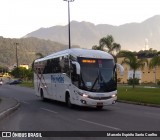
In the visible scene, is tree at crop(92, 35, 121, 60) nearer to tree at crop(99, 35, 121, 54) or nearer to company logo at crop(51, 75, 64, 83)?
tree at crop(99, 35, 121, 54)

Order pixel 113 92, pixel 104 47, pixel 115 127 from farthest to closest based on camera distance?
pixel 104 47 → pixel 113 92 → pixel 115 127

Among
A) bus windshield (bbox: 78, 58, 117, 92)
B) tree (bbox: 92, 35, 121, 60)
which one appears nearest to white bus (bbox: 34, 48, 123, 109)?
bus windshield (bbox: 78, 58, 117, 92)

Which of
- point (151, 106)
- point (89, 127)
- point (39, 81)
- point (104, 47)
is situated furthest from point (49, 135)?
point (104, 47)

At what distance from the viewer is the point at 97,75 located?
2133 cm

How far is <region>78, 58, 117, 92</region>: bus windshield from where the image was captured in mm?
21062

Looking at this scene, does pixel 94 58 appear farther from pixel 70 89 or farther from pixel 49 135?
pixel 49 135

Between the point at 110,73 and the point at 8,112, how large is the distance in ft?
19.9

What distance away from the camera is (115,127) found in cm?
1364

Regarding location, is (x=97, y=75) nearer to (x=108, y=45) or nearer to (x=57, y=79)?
(x=57, y=79)

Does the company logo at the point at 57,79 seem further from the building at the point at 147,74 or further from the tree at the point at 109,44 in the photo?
the building at the point at 147,74

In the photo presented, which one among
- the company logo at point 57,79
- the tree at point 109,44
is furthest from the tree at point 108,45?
the company logo at point 57,79

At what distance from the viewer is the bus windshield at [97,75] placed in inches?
829

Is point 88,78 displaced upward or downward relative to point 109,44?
downward

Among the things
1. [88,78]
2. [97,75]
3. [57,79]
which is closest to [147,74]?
[57,79]
